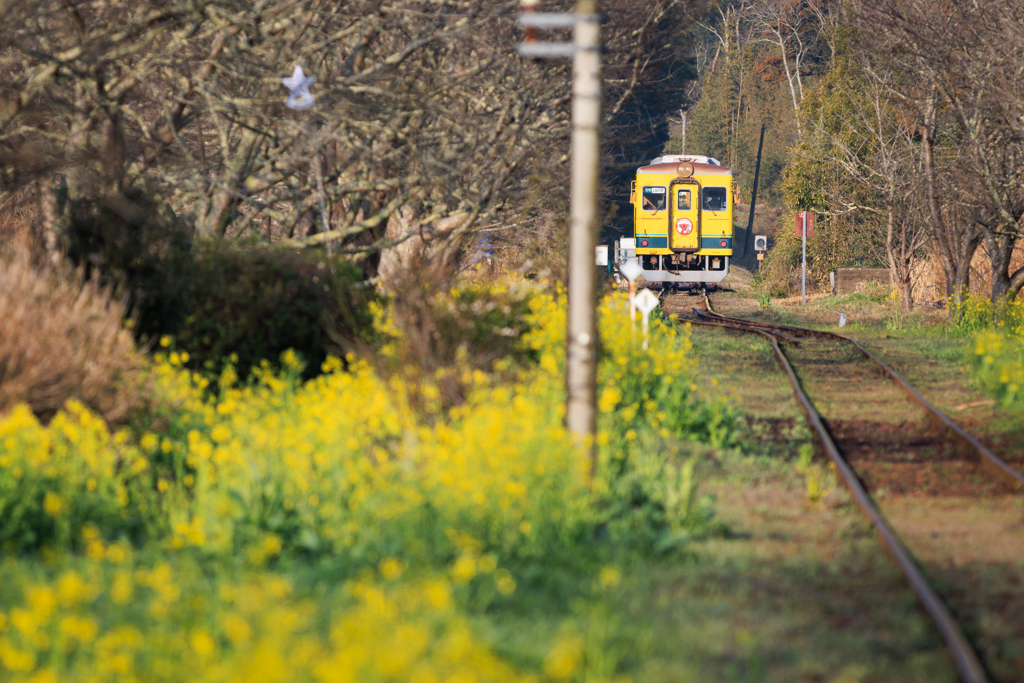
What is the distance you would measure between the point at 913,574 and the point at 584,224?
3090mm

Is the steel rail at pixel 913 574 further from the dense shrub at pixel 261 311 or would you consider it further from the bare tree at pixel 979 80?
the bare tree at pixel 979 80

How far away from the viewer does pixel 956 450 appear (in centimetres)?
1094

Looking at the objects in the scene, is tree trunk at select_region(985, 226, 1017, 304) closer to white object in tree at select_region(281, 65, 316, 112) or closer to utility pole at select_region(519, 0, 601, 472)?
white object in tree at select_region(281, 65, 316, 112)

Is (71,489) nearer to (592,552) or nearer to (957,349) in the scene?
(592,552)

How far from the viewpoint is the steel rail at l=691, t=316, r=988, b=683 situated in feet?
16.9

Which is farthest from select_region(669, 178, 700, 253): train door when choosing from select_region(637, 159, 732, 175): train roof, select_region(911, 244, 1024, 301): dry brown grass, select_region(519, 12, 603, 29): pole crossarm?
select_region(519, 12, 603, 29): pole crossarm

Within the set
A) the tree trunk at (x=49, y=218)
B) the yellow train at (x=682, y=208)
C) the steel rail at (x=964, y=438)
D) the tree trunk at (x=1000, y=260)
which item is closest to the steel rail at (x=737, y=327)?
the steel rail at (x=964, y=438)

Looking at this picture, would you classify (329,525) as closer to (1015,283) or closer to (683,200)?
(1015,283)

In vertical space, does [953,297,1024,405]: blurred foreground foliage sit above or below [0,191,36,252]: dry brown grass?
below

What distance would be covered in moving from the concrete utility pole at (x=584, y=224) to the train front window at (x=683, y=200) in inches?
944

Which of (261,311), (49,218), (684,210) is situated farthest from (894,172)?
(49,218)

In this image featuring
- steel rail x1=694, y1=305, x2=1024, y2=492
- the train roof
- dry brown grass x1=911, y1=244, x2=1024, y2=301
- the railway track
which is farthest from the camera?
the train roof

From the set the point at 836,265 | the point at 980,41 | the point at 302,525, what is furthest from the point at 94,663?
the point at 836,265

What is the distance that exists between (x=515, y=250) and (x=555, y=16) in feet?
83.3
